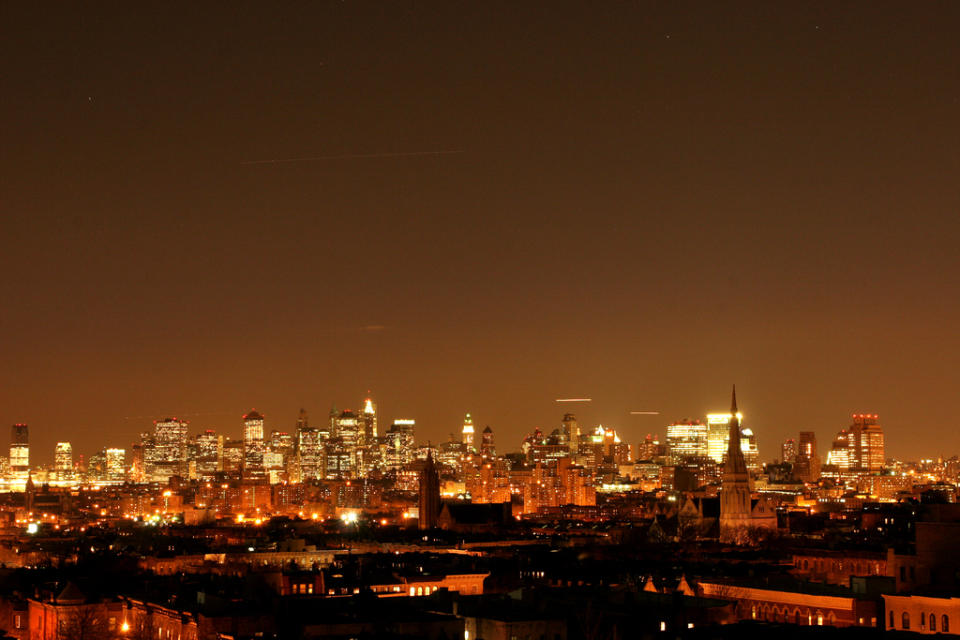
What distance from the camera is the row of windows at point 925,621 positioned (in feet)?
183

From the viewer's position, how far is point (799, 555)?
10038 centimetres

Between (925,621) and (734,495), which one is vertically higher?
(734,495)

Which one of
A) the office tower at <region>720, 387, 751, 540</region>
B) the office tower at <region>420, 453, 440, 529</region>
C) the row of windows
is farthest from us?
the office tower at <region>420, 453, 440, 529</region>

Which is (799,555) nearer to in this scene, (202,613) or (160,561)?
(160,561)

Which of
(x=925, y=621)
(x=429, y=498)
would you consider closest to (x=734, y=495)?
(x=429, y=498)

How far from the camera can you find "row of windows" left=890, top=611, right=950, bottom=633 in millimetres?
55766

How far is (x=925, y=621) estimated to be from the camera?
56.5 metres

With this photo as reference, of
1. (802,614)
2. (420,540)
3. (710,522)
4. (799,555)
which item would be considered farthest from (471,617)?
(710,522)

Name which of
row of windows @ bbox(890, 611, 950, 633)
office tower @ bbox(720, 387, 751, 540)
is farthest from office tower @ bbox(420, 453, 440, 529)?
row of windows @ bbox(890, 611, 950, 633)

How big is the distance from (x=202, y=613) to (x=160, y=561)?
5161 cm

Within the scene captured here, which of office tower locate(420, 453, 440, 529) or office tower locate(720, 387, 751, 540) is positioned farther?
office tower locate(420, 453, 440, 529)

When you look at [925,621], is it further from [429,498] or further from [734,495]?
[429,498]

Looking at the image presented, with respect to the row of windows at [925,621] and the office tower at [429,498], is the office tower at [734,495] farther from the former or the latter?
the row of windows at [925,621]

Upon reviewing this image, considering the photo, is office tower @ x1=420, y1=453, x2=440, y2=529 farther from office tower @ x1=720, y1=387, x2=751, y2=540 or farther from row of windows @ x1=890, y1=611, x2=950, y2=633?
row of windows @ x1=890, y1=611, x2=950, y2=633
